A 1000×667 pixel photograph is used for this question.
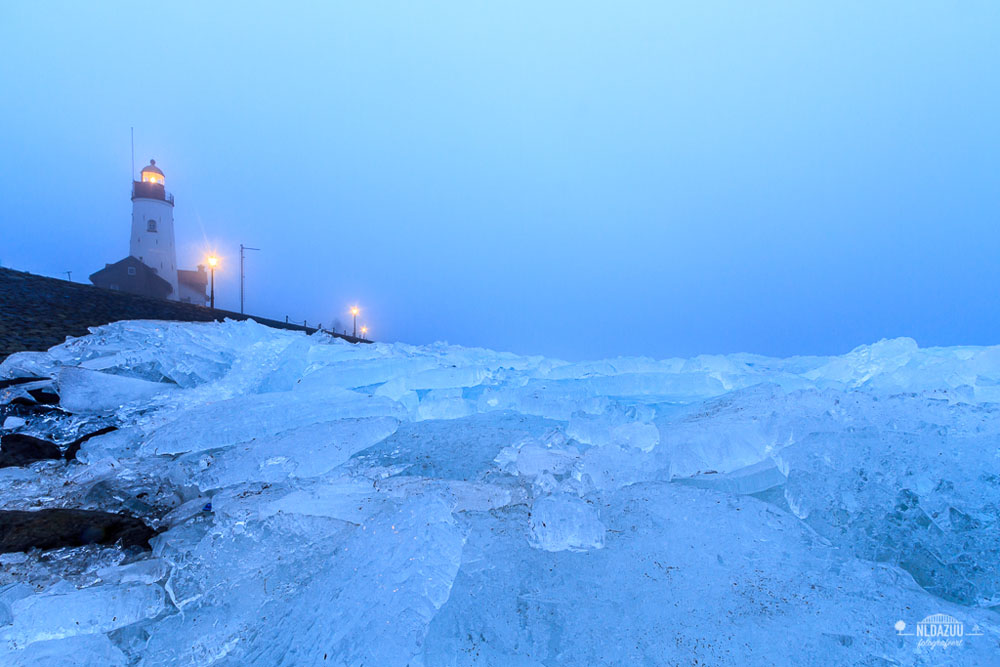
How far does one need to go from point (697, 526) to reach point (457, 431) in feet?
Answer: 5.78

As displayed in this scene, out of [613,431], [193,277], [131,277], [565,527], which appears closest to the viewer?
[565,527]

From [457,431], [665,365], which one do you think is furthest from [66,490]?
[665,365]

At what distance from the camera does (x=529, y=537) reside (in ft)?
6.21

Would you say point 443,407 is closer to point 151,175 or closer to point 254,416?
point 254,416

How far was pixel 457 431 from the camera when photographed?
3342 mm

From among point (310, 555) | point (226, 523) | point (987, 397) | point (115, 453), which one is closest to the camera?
point (310, 555)

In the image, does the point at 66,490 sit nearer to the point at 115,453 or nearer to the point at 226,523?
the point at 115,453

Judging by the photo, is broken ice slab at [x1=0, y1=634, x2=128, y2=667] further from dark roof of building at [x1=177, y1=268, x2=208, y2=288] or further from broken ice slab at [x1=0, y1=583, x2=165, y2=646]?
dark roof of building at [x1=177, y1=268, x2=208, y2=288]

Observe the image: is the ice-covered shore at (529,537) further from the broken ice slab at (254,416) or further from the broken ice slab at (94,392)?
the broken ice slab at (94,392)

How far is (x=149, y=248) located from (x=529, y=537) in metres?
37.5
